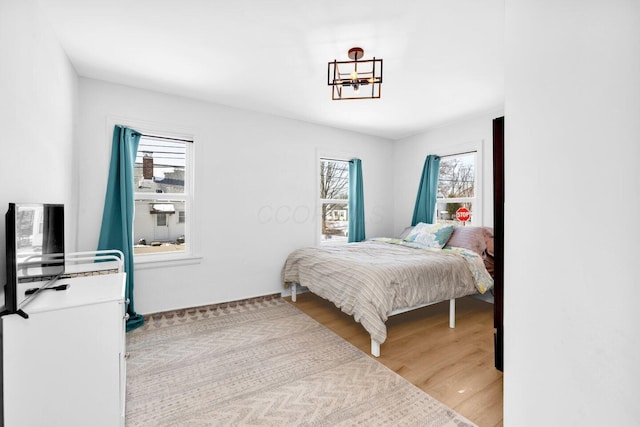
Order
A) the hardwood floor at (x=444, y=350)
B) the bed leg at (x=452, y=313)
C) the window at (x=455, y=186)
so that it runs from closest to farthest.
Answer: the hardwood floor at (x=444, y=350), the bed leg at (x=452, y=313), the window at (x=455, y=186)

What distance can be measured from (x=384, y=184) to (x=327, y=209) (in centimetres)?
120

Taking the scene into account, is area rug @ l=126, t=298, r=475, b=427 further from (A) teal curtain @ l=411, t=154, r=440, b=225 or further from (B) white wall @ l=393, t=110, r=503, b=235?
(B) white wall @ l=393, t=110, r=503, b=235

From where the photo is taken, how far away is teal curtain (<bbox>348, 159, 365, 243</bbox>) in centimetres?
447

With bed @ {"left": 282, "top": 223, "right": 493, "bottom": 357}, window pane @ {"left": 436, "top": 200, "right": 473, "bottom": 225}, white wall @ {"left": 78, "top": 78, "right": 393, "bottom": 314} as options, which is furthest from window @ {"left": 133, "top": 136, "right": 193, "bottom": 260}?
window pane @ {"left": 436, "top": 200, "right": 473, "bottom": 225}

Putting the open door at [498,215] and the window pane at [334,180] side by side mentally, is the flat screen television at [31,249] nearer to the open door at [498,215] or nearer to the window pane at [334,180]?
the open door at [498,215]

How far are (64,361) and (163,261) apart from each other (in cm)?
193

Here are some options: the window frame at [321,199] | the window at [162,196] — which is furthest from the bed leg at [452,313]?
the window at [162,196]

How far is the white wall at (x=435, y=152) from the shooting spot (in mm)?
3680

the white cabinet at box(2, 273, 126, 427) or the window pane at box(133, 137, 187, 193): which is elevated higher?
the window pane at box(133, 137, 187, 193)

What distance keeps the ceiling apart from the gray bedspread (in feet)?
5.78

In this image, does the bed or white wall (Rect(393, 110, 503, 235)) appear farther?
white wall (Rect(393, 110, 503, 235))

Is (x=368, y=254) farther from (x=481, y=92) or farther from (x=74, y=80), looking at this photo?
(x=74, y=80)

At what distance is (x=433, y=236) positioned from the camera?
141 inches

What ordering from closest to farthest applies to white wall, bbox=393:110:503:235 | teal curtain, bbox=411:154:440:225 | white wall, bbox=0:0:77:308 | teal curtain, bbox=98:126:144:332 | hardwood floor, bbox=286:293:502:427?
white wall, bbox=0:0:77:308 < hardwood floor, bbox=286:293:502:427 < teal curtain, bbox=98:126:144:332 < white wall, bbox=393:110:503:235 < teal curtain, bbox=411:154:440:225
